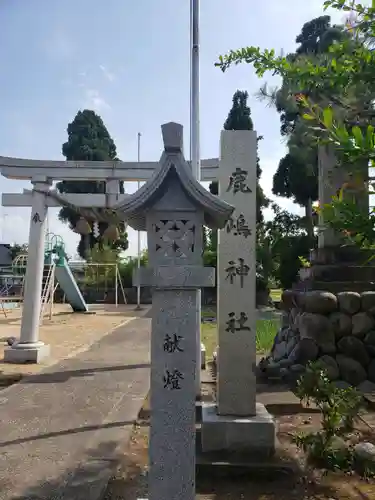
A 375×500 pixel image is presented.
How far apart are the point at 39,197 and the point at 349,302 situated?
539 cm

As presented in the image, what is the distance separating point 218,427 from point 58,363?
5.10 m

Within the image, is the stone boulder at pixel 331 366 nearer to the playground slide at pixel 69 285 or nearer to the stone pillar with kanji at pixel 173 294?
the stone pillar with kanji at pixel 173 294

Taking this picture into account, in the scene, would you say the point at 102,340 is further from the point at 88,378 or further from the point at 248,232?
the point at 248,232

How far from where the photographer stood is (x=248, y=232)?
418 centimetres

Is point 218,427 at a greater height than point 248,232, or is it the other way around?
point 248,232

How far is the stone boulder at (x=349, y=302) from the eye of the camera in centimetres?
676

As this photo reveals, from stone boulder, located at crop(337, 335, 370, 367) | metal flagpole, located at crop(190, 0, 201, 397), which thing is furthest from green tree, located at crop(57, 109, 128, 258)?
stone boulder, located at crop(337, 335, 370, 367)

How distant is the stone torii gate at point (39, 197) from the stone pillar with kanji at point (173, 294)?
19.0ft

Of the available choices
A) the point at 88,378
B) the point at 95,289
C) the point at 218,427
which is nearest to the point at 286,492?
the point at 218,427

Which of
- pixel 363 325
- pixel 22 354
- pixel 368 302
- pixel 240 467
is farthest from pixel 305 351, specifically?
pixel 22 354

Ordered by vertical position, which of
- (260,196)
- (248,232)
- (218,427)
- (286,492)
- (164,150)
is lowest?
(286,492)

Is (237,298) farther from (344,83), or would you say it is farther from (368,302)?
(368,302)

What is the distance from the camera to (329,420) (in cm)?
360

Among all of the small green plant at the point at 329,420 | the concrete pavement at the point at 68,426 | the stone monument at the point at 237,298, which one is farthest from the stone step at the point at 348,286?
the small green plant at the point at 329,420
